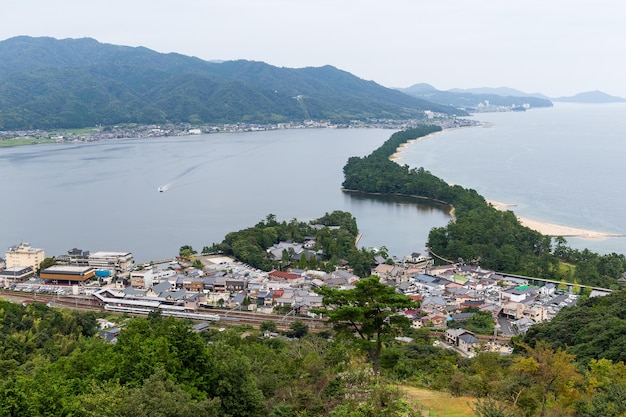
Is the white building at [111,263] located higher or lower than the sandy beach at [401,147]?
lower

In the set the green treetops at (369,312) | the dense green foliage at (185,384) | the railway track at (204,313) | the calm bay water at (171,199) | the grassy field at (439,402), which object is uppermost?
the green treetops at (369,312)

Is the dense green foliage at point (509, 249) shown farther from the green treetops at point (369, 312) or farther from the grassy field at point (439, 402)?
the green treetops at point (369, 312)

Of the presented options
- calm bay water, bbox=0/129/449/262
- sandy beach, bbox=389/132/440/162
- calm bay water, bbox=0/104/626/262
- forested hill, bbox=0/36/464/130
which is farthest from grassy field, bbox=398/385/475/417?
forested hill, bbox=0/36/464/130


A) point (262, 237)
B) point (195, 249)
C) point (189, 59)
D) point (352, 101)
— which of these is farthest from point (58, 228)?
point (189, 59)

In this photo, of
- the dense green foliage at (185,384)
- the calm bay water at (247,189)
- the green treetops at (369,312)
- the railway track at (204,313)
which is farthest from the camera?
the calm bay water at (247,189)

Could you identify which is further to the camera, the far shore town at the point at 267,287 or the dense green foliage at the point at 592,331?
the far shore town at the point at 267,287

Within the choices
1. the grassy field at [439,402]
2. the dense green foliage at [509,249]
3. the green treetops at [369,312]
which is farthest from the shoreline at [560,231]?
the green treetops at [369,312]

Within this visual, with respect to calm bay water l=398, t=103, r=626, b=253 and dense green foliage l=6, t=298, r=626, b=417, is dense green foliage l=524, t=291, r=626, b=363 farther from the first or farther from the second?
calm bay water l=398, t=103, r=626, b=253

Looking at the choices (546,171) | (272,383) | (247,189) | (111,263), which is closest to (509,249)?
(111,263)
